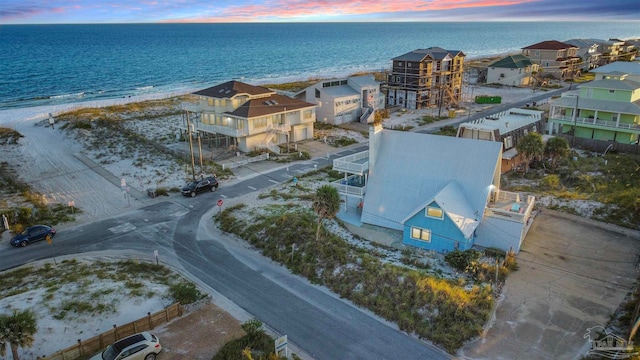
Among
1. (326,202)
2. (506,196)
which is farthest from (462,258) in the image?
(506,196)

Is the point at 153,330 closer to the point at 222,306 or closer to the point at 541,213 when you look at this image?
the point at 222,306

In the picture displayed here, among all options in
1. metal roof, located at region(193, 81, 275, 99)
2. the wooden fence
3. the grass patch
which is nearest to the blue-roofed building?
the grass patch

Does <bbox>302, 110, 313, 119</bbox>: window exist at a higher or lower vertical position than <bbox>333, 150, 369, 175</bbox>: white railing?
lower

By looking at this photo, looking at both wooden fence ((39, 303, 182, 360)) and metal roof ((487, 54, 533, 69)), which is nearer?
wooden fence ((39, 303, 182, 360))

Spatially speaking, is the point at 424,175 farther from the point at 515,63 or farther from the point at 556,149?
the point at 515,63

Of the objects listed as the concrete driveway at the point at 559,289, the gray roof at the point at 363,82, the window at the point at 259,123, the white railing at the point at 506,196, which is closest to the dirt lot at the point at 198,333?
the concrete driveway at the point at 559,289

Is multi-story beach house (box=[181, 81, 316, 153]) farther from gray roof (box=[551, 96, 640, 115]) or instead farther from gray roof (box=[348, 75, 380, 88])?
gray roof (box=[551, 96, 640, 115])

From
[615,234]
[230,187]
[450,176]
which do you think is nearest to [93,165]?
[230,187]
